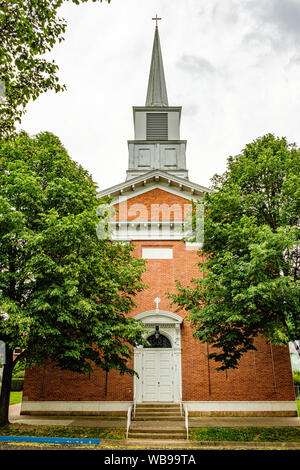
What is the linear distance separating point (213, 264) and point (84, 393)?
893 cm

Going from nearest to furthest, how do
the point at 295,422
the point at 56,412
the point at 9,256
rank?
the point at 9,256, the point at 295,422, the point at 56,412

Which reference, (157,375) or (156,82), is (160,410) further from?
(156,82)

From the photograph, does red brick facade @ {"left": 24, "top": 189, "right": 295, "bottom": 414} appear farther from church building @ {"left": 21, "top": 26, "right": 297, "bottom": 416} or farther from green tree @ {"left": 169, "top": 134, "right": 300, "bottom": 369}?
green tree @ {"left": 169, "top": 134, "right": 300, "bottom": 369}

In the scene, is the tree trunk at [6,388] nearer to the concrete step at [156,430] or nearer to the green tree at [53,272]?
the green tree at [53,272]

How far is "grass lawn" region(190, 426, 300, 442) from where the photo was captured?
1061 cm

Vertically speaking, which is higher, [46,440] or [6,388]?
[6,388]

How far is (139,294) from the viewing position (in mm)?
16953

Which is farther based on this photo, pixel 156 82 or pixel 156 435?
pixel 156 82

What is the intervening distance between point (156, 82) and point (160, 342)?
22584 mm

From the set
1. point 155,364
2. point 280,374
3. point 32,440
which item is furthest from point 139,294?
point 32,440

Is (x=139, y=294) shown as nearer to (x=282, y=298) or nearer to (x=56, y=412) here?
(x=56, y=412)

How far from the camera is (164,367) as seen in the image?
16.0 meters

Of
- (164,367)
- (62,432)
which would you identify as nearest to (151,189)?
(164,367)

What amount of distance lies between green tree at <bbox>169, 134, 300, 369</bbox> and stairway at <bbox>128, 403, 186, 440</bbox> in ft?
9.82
